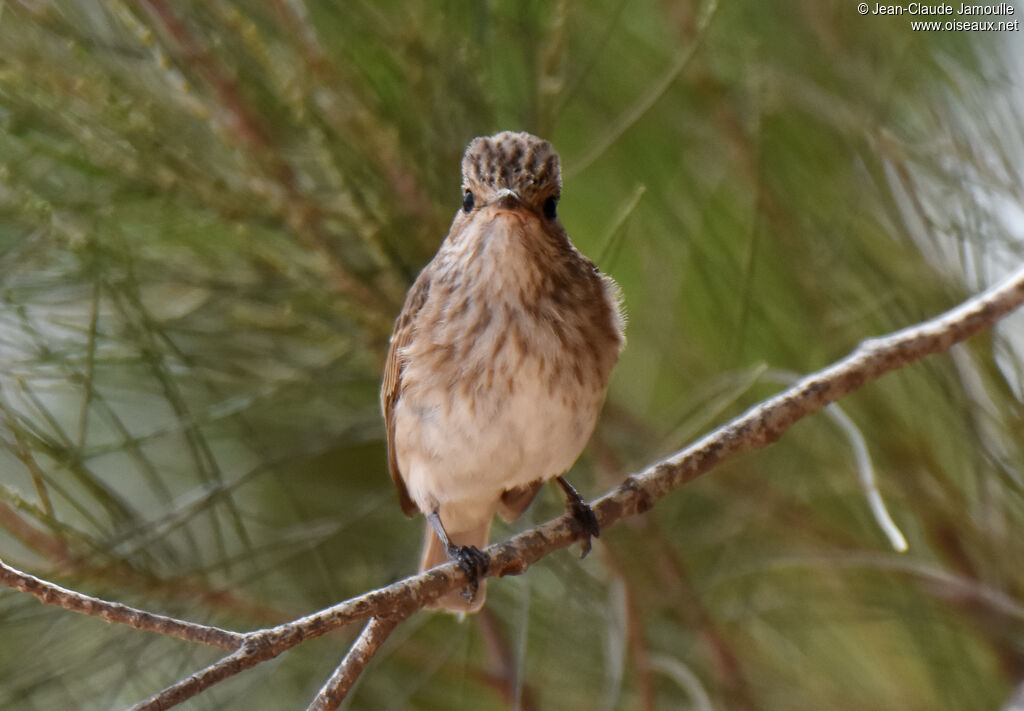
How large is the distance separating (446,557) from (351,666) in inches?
36.4

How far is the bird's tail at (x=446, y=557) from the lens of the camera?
6.38 ft

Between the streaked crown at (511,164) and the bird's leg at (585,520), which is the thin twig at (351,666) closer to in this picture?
the bird's leg at (585,520)

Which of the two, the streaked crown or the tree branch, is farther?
the streaked crown

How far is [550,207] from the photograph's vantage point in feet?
6.16

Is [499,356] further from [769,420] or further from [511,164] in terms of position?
[769,420]

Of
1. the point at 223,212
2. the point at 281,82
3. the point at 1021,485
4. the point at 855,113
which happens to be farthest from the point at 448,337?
the point at 1021,485

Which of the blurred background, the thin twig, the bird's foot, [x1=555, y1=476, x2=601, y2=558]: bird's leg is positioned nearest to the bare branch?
the thin twig

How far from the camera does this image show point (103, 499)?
166 centimetres

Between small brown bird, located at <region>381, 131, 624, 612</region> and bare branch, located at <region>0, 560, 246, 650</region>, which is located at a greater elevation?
small brown bird, located at <region>381, 131, 624, 612</region>

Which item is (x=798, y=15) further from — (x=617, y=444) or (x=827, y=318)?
(x=617, y=444)

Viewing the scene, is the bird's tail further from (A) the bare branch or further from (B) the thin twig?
(A) the bare branch

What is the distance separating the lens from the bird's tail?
1944 millimetres

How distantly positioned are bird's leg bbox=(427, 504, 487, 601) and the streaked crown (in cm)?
56

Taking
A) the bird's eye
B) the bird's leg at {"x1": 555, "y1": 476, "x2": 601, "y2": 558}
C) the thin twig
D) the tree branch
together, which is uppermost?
the bird's eye
